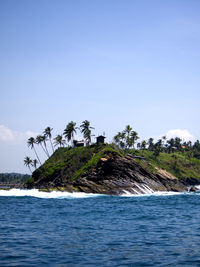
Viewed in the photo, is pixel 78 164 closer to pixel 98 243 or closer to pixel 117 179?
pixel 117 179

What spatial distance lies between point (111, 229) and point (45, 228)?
19.2ft

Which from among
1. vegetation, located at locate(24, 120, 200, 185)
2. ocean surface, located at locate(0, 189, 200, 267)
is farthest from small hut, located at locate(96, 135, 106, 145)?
ocean surface, located at locate(0, 189, 200, 267)

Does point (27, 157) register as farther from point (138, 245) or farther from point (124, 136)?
point (138, 245)

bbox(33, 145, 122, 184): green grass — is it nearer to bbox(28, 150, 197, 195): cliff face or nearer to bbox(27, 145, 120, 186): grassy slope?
bbox(27, 145, 120, 186): grassy slope

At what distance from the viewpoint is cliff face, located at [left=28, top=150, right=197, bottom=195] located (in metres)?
85.0

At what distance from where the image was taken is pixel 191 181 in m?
155

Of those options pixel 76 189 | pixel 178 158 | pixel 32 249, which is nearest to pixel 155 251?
pixel 32 249

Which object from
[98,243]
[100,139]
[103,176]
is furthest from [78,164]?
[98,243]

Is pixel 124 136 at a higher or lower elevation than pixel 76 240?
higher

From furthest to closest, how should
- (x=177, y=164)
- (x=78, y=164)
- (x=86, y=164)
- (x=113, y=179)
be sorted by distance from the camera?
(x=177, y=164) < (x=78, y=164) < (x=86, y=164) < (x=113, y=179)

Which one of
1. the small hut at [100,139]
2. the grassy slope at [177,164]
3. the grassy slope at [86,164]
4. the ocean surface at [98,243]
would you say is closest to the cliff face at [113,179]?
the grassy slope at [86,164]

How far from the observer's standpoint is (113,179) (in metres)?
89.5

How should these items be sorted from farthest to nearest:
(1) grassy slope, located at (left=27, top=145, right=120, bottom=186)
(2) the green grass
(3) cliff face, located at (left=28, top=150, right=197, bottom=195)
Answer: (2) the green grass, (1) grassy slope, located at (left=27, top=145, right=120, bottom=186), (3) cliff face, located at (left=28, top=150, right=197, bottom=195)

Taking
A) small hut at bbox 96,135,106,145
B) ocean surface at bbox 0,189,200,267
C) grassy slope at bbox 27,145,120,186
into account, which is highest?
small hut at bbox 96,135,106,145
